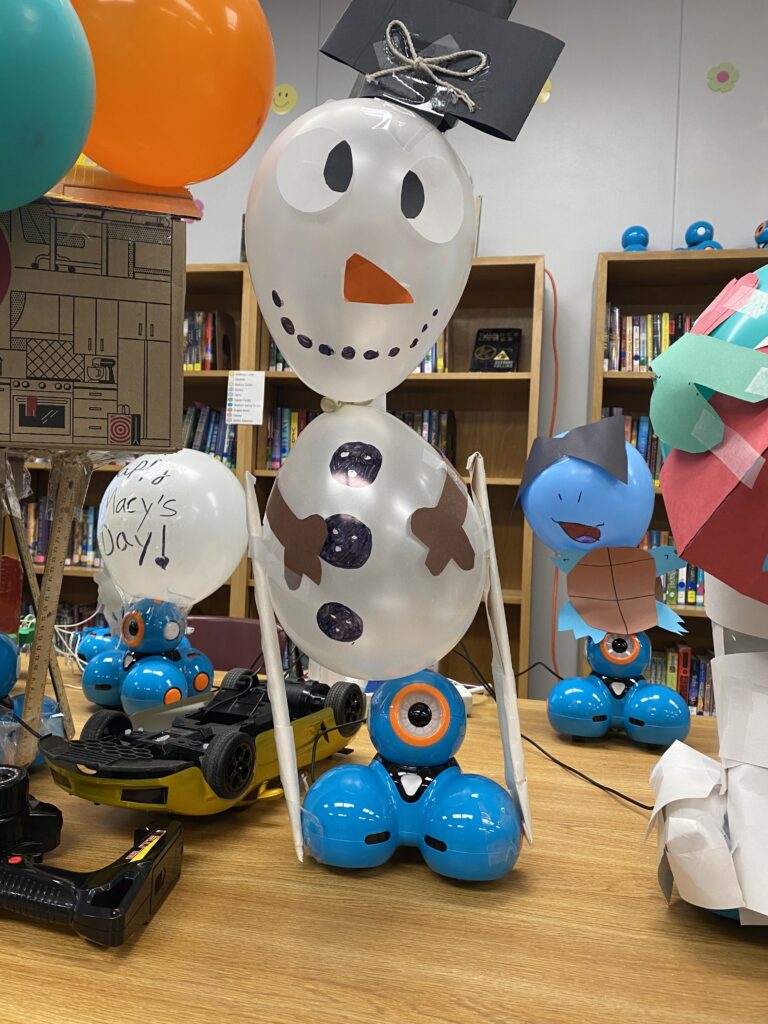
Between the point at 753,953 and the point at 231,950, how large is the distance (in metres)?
0.40

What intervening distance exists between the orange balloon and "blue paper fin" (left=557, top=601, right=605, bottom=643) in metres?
0.82

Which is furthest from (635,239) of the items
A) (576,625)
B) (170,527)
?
(170,527)

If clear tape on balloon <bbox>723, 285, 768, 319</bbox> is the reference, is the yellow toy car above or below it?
below

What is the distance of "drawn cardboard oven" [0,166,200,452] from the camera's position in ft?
2.32

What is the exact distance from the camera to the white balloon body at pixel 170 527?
3.81 feet

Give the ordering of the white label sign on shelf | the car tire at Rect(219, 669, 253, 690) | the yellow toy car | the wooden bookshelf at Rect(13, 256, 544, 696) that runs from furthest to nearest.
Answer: the wooden bookshelf at Rect(13, 256, 544, 696) → the white label sign on shelf → the car tire at Rect(219, 669, 253, 690) → the yellow toy car

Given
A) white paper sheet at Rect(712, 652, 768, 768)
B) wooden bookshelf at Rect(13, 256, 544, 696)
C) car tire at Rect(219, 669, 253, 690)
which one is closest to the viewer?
white paper sheet at Rect(712, 652, 768, 768)

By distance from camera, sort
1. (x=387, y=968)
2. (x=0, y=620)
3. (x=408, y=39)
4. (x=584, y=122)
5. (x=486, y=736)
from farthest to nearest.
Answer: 1. (x=584, y=122)
2. (x=486, y=736)
3. (x=0, y=620)
4. (x=408, y=39)
5. (x=387, y=968)

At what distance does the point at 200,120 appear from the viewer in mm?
768

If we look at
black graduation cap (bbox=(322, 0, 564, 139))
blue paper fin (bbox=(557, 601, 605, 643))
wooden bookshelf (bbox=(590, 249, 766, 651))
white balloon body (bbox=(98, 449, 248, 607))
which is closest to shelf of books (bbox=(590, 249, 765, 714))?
wooden bookshelf (bbox=(590, 249, 766, 651))

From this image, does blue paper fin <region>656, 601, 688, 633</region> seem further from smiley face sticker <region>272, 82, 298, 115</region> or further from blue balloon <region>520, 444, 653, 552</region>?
smiley face sticker <region>272, 82, 298, 115</region>

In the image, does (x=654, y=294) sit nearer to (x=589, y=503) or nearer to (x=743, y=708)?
(x=589, y=503)

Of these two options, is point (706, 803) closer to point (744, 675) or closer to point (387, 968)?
point (744, 675)

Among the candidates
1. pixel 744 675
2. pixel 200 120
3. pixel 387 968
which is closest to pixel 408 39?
pixel 200 120
